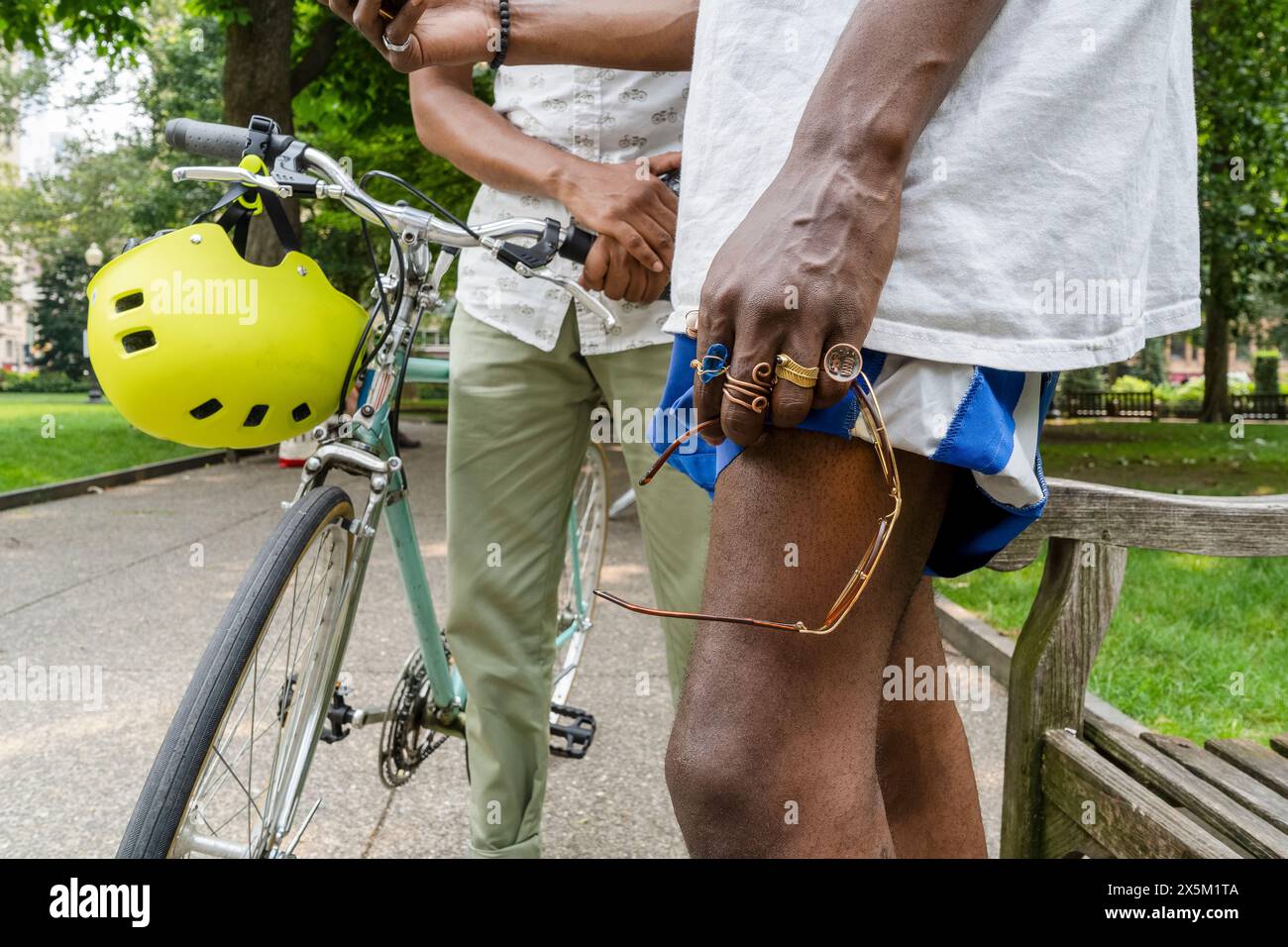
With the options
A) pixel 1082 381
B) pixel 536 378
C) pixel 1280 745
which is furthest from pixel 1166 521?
pixel 1082 381

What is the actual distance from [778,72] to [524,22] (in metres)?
0.83

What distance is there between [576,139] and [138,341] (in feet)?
2.91

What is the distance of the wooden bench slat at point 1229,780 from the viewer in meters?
1.73

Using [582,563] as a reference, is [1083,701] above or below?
below

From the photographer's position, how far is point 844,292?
3.22ft

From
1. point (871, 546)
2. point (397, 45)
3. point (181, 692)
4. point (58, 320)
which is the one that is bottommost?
point (181, 692)

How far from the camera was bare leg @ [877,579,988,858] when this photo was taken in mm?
1486

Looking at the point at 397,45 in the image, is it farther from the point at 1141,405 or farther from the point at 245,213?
the point at 1141,405

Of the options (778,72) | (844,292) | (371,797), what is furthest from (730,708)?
(371,797)

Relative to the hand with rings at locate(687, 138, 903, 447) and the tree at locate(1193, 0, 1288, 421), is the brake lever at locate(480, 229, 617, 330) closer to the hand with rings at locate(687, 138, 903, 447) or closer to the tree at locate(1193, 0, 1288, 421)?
the hand with rings at locate(687, 138, 903, 447)

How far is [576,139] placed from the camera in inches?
83.7

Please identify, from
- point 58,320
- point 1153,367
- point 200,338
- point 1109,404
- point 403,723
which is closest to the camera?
point 200,338

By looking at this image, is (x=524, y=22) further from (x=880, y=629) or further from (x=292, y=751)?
(x=292, y=751)

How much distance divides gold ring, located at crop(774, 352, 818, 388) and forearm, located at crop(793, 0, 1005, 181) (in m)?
0.20
